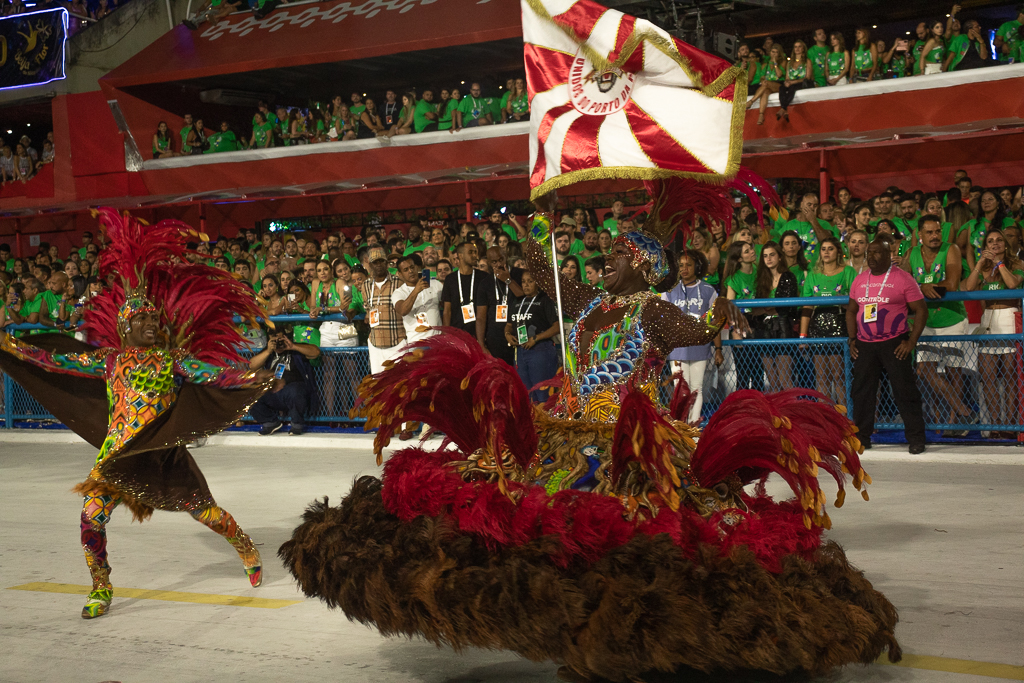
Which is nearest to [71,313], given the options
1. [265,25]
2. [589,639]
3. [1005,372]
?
[265,25]

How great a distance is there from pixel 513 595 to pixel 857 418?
6481mm

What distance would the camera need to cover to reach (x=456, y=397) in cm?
395

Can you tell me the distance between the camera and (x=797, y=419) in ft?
12.2

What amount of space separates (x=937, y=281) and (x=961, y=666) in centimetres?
604

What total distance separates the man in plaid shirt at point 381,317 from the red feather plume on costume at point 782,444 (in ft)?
23.9

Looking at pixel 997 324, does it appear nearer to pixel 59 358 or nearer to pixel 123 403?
pixel 123 403

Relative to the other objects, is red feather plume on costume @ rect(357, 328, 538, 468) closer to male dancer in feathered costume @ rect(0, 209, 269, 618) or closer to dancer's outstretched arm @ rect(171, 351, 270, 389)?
male dancer in feathered costume @ rect(0, 209, 269, 618)

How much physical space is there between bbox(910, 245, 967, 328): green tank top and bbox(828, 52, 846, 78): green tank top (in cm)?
572

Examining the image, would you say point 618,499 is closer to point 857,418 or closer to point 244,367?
point 244,367

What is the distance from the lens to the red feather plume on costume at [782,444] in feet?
11.6

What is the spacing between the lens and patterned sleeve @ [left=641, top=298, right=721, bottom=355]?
4.14m

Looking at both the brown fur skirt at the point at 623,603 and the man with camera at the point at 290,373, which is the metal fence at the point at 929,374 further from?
the brown fur skirt at the point at 623,603

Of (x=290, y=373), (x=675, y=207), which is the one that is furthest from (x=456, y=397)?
(x=290, y=373)

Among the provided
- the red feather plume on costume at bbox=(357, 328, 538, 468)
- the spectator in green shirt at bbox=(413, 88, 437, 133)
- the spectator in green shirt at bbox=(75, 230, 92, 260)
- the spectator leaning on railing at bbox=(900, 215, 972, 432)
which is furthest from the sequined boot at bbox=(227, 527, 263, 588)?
the spectator in green shirt at bbox=(75, 230, 92, 260)
